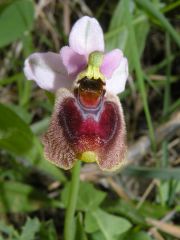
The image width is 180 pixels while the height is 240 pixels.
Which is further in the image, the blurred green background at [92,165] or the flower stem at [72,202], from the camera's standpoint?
the blurred green background at [92,165]

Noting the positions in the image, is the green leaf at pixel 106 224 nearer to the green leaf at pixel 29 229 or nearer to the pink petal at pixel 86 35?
the green leaf at pixel 29 229

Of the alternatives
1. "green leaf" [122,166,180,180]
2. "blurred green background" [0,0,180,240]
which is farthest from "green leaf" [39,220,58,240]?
"green leaf" [122,166,180,180]

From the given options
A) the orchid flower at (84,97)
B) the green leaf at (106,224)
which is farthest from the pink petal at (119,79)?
the green leaf at (106,224)

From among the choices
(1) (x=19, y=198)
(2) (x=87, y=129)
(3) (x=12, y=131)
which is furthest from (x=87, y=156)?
(1) (x=19, y=198)

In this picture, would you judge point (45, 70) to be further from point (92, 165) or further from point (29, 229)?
point (92, 165)

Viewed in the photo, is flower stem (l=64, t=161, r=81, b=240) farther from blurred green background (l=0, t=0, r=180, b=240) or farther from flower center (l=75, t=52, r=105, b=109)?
flower center (l=75, t=52, r=105, b=109)

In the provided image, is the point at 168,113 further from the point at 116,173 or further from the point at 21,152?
the point at 21,152
